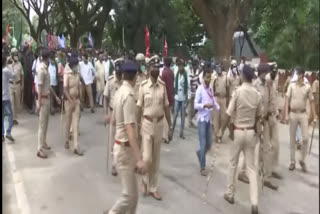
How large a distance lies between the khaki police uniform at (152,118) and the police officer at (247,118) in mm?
825

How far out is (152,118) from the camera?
246 inches

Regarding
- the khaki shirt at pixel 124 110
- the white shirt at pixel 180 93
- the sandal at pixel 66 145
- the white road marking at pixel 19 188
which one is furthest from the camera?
the white shirt at pixel 180 93

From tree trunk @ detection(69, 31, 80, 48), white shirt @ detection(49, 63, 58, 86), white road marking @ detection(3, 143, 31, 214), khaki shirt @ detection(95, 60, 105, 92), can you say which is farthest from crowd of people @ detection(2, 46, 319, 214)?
tree trunk @ detection(69, 31, 80, 48)

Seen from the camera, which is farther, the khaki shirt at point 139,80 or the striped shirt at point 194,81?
the striped shirt at point 194,81

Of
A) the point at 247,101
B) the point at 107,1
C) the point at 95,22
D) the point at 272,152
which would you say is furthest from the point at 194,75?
the point at 95,22

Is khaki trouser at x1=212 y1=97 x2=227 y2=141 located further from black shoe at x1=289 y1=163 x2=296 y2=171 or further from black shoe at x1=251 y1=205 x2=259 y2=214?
black shoe at x1=251 y1=205 x2=259 y2=214

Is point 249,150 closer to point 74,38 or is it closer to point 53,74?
point 53,74

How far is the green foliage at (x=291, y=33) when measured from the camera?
2.37 meters

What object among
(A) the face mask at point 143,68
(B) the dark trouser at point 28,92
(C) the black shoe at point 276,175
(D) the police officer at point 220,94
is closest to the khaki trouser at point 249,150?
(C) the black shoe at point 276,175

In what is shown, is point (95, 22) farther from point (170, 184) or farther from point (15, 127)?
point (170, 184)

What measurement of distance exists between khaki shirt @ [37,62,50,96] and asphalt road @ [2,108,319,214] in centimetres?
106

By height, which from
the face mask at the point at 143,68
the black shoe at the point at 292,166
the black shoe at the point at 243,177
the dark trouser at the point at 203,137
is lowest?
the black shoe at the point at 243,177

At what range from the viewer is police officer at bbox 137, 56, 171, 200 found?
20.4 ft

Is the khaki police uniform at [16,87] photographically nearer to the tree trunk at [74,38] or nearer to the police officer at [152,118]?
the police officer at [152,118]
